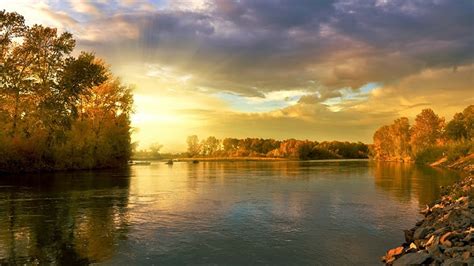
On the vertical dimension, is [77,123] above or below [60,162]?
above

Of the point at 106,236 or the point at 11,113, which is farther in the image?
the point at 11,113

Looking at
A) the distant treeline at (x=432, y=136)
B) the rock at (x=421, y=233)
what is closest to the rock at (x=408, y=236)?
the rock at (x=421, y=233)

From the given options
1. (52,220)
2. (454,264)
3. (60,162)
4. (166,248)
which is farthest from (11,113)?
(454,264)

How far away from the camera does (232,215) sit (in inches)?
1105

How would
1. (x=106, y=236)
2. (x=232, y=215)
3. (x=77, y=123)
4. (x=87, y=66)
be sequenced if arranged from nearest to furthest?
(x=106, y=236)
(x=232, y=215)
(x=87, y=66)
(x=77, y=123)

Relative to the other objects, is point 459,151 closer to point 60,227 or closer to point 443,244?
point 443,244

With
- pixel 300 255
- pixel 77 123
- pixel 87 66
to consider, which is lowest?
pixel 300 255

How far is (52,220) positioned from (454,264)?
897 inches

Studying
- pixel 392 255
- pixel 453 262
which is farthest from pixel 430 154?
pixel 453 262

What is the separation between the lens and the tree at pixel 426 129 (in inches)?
6875

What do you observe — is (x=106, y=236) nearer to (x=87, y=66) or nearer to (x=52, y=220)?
(x=52, y=220)

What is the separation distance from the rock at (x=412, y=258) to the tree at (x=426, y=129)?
6852 inches

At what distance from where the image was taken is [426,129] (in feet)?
579

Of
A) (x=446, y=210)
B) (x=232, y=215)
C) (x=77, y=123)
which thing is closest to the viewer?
(x=446, y=210)
